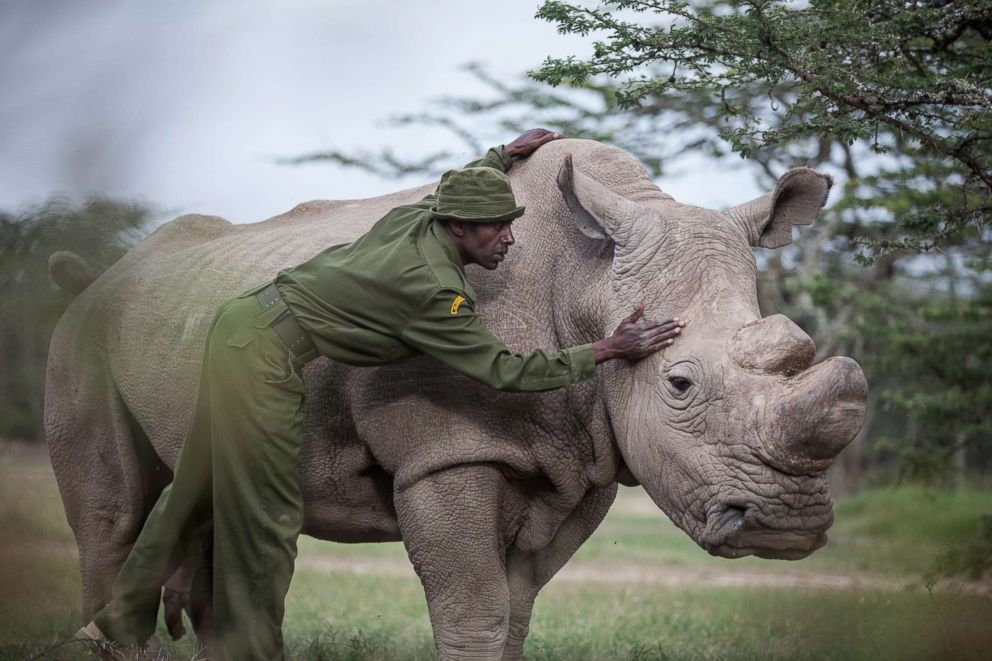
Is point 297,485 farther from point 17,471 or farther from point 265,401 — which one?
point 17,471

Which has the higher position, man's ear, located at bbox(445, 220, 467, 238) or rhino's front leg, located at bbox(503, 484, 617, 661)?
man's ear, located at bbox(445, 220, 467, 238)

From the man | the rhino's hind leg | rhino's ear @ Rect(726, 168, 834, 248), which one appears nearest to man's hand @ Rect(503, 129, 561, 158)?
the man

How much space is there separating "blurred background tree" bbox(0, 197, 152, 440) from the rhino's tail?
0.14 feet

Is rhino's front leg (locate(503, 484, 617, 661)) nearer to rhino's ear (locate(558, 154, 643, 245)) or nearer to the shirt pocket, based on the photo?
rhino's ear (locate(558, 154, 643, 245))

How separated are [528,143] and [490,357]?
1.41m

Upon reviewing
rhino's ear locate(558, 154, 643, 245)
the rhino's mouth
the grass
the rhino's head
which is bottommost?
the grass

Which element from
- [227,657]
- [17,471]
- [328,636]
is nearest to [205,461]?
[227,657]

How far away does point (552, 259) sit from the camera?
501cm

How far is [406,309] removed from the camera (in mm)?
4488

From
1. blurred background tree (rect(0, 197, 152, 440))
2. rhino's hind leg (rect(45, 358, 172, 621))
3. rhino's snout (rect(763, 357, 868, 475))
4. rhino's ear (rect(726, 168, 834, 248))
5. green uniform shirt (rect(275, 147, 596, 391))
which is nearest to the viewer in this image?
rhino's snout (rect(763, 357, 868, 475))

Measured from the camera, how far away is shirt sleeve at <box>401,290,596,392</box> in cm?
439

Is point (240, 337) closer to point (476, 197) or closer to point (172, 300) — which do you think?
point (476, 197)

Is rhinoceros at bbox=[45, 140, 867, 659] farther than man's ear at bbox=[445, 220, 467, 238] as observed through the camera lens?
No

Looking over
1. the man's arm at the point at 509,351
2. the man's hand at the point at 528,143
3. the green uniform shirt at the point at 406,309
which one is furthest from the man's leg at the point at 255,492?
the man's hand at the point at 528,143
